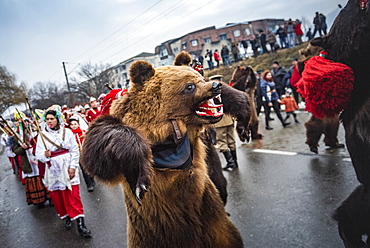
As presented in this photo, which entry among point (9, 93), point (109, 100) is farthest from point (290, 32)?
point (9, 93)

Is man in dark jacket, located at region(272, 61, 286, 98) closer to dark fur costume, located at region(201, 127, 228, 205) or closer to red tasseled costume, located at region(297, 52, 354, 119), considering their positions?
dark fur costume, located at region(201, 127, 228, 205)

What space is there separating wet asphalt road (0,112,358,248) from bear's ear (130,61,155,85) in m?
1.29

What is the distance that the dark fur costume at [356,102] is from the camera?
195 centimetres

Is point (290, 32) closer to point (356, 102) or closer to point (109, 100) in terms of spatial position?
point (356, 102)

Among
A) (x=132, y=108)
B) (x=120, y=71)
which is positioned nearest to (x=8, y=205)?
(x=132, y=108)

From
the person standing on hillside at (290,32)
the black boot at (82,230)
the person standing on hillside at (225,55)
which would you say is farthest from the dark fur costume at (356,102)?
the person standing on hillside at (225,55)

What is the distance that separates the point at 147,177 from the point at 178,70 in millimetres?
847

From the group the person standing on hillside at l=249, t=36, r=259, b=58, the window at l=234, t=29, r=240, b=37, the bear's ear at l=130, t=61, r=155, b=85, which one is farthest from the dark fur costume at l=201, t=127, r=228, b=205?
the window at l=234, t=29, r=240, b=37

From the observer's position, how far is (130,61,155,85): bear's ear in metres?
1.81

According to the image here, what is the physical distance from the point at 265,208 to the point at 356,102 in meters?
2.08

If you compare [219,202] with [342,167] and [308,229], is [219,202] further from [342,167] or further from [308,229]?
[342,167]

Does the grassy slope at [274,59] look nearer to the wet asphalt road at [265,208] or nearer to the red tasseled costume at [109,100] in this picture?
the wet asphalt road at [265,208]

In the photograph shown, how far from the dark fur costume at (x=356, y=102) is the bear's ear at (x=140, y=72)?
61.0 inches

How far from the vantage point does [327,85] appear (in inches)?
82.4
